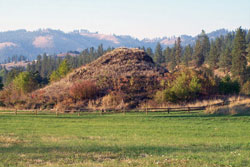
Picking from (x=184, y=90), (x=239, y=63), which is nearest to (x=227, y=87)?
(x=184, y=90)

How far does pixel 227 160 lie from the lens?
9.53 metres

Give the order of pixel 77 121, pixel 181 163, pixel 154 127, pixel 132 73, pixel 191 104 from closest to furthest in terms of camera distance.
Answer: pixel 181 163 < pixel 154 127 < pixel 77 121 < pixel 191 104 < pixel 132 73

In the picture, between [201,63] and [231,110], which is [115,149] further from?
[201,63]

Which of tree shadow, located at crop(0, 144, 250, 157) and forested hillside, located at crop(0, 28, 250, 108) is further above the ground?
forested hillside, located at crop(0, 28, 250, 108)

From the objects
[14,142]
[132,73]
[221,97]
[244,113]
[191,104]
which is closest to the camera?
[14,142]

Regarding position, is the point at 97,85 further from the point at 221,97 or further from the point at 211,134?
the point at 211,134

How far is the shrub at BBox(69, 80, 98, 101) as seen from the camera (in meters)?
41.7

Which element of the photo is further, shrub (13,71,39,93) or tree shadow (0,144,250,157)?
shrub (13,71,39,93)

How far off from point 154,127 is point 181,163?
1459cm

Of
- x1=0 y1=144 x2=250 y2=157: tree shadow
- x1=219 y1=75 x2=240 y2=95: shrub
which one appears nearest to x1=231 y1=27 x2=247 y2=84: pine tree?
x1=219 y1=75 x2=240 y2=95: shrub

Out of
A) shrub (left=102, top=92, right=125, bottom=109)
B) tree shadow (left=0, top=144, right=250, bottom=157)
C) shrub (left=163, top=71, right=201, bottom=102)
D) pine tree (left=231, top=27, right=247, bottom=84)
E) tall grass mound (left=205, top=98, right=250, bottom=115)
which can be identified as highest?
pine tree (left=231, top=27, right=247, bottom=84)

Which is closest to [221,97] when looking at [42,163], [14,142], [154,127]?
[154,127]

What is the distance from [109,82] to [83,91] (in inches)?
222

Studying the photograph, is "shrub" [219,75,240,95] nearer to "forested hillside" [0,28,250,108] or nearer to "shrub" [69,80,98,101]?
"forested hillside" [0,28,250,108]
